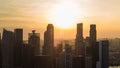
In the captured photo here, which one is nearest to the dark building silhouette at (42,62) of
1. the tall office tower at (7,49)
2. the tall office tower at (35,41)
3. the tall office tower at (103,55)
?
the tall office tower at (35,41)

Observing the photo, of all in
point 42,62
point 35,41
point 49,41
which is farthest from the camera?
point 35,41

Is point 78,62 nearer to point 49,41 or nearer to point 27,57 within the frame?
point 49,41

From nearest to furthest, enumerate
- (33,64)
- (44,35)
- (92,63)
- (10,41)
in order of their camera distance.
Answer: (10,41), (33,64), (92,63), (44,35)

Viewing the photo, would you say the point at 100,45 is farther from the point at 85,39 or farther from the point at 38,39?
the point at 38,39

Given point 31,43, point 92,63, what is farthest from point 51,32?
point 92,63

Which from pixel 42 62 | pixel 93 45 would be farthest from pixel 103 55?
pixel 42 62

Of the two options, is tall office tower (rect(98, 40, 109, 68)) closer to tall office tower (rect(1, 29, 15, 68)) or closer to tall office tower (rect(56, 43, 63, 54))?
tall office tower (rect(56, 43, 63, 54))

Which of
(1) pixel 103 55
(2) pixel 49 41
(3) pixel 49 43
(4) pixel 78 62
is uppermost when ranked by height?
(2) pixel 49 41
